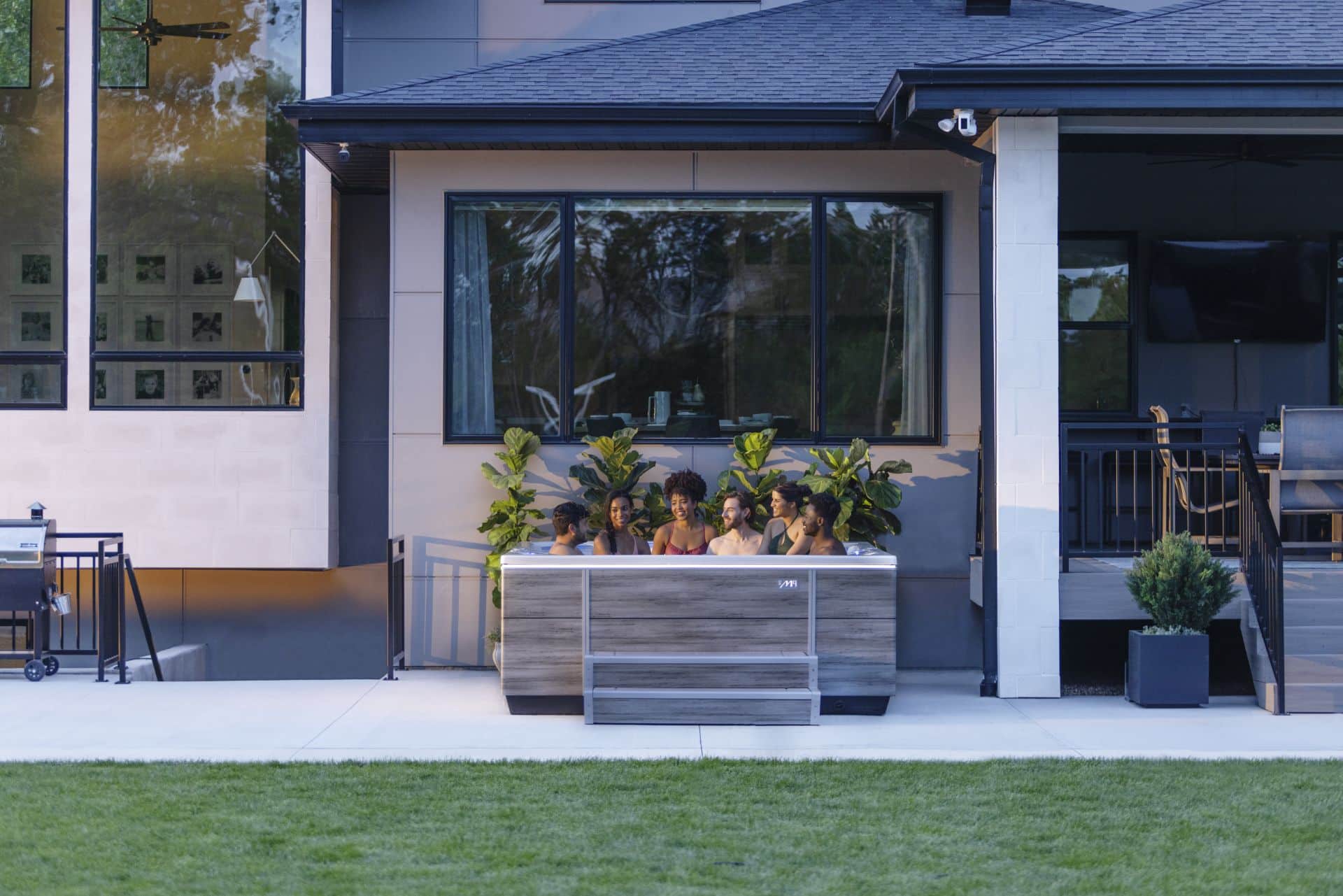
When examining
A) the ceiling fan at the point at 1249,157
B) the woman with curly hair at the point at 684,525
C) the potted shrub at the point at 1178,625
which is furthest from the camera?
the ceiling fan at the point at 1249,157

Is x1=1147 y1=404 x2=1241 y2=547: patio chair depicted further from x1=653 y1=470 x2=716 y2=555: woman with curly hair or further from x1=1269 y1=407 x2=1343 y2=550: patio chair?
x1=653 y1=470 x2=716 y2=555: woman with curly hair

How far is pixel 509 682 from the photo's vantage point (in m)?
7.95

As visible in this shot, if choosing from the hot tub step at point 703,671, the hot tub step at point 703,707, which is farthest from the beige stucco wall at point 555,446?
the hot tub step at point 703,707

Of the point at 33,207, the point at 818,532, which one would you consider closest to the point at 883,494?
the point at 818,532

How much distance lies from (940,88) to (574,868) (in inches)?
208

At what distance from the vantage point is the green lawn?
4.71 m

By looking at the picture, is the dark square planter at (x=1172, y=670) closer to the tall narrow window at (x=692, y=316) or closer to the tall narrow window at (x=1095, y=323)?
the tall narrow window at (x=692, y=316)

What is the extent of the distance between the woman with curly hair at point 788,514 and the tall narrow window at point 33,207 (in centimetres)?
565

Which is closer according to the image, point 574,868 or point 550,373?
point 574,868

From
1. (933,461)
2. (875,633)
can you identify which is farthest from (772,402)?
(875,633)

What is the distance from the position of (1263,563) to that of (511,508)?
4823mm

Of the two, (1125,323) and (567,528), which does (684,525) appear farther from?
(1125,323)

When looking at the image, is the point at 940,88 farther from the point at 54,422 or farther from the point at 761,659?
the point at 54,422

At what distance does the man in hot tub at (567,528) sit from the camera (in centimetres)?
862
